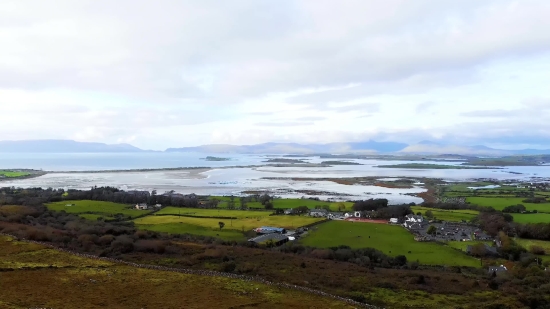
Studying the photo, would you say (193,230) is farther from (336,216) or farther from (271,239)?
(336,216)

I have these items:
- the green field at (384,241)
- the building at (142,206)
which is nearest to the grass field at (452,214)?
the green field at (384,241)

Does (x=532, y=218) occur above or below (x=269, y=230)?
above

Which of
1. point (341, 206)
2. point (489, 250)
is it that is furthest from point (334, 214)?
point (489, 250)

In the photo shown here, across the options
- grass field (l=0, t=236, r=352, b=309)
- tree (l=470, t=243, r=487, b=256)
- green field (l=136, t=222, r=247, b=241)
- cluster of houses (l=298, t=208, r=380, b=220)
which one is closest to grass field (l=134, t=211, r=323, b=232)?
green field (l=136, t=222, r=247, b=241)

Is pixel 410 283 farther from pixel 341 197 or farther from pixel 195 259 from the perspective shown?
pixel 341 197

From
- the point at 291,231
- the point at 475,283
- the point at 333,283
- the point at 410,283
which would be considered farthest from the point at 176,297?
the point at 291,231

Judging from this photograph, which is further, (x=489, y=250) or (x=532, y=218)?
(x=532, y=218)

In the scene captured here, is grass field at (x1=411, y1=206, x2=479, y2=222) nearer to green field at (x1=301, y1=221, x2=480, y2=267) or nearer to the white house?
the white house
